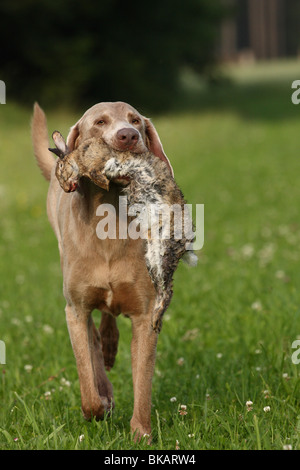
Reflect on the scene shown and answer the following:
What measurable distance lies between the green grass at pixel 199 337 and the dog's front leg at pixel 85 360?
0.29 feet

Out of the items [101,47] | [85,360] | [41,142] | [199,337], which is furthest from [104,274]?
[101,47]

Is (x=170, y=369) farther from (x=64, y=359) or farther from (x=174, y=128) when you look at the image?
(x=174, y=128)

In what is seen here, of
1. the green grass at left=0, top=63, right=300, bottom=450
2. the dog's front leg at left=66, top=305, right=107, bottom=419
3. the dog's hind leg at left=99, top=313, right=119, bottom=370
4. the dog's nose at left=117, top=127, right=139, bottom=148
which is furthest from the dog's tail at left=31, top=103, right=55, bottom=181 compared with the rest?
the dog's nose at left=117, top=127, right=139, bottom=148

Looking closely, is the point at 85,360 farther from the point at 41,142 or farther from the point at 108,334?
the point at 41,142

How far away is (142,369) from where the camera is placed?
336cm

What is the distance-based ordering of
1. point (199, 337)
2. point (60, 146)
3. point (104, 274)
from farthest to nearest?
Answer: 1. point (199, 337)
2. point (104, 274)
3. point (60, 146)

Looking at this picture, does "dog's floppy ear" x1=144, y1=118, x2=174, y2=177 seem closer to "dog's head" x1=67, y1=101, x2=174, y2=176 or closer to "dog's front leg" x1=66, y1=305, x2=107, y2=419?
"dog's head" x1=67, y1=101, x2=174, y2=176

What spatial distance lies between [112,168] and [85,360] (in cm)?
97

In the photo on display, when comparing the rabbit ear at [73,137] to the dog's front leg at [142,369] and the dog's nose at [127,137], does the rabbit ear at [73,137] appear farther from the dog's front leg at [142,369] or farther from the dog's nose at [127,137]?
the dog's front leg at [142,369]

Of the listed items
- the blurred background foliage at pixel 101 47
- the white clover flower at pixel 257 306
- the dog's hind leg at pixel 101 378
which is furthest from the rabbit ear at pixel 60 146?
the blurred background foliage at pixel 101 47

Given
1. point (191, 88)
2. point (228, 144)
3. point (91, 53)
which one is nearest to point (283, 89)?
point (191, 88)

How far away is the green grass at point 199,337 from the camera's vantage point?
3.27 m

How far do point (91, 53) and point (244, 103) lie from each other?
21.8 ft

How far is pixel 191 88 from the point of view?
3434 cm
